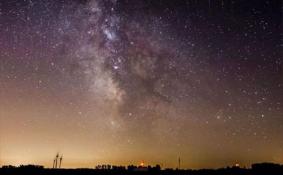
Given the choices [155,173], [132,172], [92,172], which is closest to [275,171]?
[155,173]

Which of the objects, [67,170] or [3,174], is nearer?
[3,174]

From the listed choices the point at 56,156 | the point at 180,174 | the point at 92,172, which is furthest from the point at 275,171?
the point at 56,156

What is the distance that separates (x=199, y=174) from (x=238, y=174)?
5.34m

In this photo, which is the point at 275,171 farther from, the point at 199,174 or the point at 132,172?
the point at 132,172

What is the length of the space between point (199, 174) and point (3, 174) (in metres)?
24.7

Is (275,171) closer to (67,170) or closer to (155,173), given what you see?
(155,173)

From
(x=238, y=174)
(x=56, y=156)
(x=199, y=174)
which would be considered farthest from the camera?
(x=56, y=156)

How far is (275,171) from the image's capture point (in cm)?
4581

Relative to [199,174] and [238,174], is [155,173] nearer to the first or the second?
Result: [199,174]

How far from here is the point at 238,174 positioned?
44.0m

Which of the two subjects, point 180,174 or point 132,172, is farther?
point 180,174

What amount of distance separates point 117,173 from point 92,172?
4484mm

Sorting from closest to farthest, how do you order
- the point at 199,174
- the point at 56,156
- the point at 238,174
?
the point at 238,174 → the point at 199,174 → the point at 56,156

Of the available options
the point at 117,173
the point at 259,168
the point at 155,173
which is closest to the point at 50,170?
the point at 117,173
